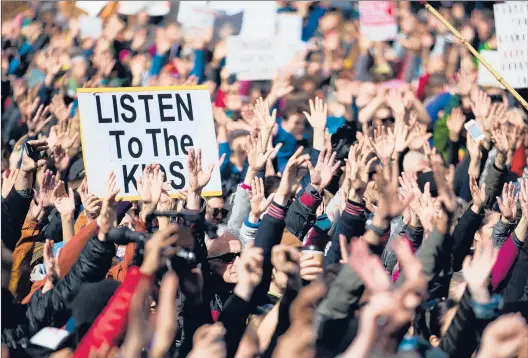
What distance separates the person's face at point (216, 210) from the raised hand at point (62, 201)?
47.5 inches

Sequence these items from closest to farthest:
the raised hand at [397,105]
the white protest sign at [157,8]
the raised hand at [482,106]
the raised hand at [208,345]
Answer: the raised hand at [208,345], the raised hand at [482,106], the raised hand at [397,105], the white protest sign at [157,8]

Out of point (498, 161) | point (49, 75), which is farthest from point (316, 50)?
point (498, 161)

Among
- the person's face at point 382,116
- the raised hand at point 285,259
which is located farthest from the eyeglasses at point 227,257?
the person's face at point 382,116

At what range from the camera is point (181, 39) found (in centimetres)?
1584

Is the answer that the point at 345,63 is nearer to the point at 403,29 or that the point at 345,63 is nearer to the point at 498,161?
the point at 403,29

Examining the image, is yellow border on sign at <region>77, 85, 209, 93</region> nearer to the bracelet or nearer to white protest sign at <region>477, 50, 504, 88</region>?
the bracelet

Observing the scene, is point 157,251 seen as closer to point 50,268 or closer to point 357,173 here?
point 50,268

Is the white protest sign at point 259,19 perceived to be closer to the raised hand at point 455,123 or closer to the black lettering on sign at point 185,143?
the raised hand at point 455,123

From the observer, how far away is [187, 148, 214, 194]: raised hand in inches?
256

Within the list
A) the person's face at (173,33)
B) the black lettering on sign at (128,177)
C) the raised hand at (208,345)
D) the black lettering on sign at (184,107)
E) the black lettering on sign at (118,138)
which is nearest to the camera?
the raised hand at (208,345)

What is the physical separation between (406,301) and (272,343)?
863mm

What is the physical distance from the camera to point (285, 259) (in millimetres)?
5039

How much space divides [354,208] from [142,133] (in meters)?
1.95

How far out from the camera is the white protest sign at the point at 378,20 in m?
13.8
